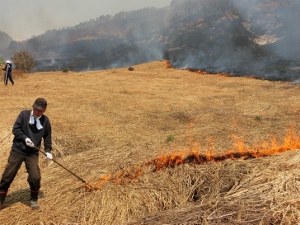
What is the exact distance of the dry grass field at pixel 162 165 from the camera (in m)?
4.92

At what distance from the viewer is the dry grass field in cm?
492

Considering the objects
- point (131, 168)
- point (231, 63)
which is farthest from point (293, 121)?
point (231, 63)

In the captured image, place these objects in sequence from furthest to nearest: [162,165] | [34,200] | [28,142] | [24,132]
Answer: [162,165] → [34,200] → [24,132] → [28,142]

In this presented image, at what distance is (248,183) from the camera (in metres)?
5.53

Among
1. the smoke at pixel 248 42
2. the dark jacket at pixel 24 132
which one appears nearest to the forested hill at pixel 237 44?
the smoke at pixel 248 42

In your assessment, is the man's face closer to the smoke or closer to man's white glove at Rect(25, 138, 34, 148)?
man's white glove at Rect(25, 138, 34, 148)

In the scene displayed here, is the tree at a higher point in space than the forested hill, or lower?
higher

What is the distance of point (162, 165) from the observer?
7.20 m

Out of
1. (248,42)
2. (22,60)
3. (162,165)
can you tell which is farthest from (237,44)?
(162,165)

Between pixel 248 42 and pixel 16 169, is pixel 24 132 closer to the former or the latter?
pixel 16 169

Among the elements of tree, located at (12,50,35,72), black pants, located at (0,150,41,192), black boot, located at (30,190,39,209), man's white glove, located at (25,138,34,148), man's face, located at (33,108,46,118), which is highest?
man's face, located at (33,108,46,118)

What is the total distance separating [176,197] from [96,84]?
67.6 ft

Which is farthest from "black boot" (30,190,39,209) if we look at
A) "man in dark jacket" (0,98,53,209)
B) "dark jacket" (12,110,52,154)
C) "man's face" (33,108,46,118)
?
"man's face" (33,108,46,118)

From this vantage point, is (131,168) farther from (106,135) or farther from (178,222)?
(106,135)
